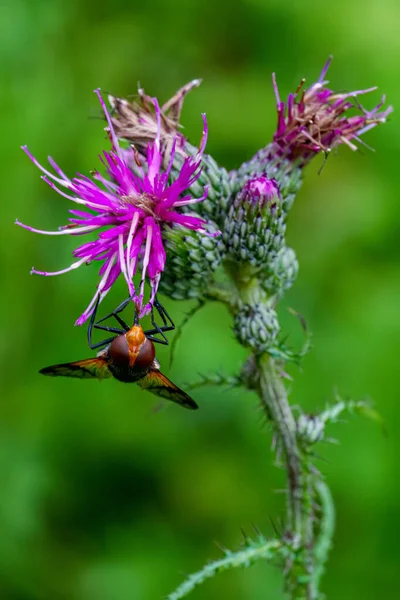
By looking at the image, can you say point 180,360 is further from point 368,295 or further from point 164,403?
point 164,403

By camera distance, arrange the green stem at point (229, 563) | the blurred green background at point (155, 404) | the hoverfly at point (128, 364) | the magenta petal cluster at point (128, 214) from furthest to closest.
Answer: the blurred green background at point (155, 404) → the hoverfly at point (128, 364) → the magenta petal cluster at point (128, 214) → the green stem at point (229, 563)

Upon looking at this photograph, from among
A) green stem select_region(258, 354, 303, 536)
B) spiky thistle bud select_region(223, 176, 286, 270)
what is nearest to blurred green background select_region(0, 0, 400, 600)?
green stem select_region(258, 354, 303, 536)

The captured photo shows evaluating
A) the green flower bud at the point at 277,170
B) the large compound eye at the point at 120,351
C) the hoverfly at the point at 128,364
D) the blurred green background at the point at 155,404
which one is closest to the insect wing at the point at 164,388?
the hoverfly at the point at 128,364

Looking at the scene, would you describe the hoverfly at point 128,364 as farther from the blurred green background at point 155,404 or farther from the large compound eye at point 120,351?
the blurred green background at point 155,404

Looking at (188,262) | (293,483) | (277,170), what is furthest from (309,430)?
(277,170)

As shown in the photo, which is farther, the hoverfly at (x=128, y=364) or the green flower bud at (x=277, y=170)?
the green flower bud at (x=277, y=170)

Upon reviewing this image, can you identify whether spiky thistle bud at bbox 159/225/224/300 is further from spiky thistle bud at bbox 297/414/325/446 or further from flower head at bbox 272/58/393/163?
spiky thistle bud at bbox 297/414/325/446

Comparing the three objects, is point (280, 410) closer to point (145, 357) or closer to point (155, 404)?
point (145, 357)
